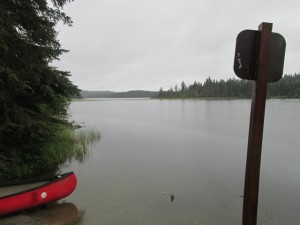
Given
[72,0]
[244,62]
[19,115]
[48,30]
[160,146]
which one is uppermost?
[72,0]

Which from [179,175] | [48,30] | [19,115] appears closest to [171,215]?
[179,175]

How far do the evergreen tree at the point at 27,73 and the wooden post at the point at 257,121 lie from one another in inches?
213

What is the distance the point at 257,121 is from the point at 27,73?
609 cm

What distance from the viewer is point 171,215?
7035 mm

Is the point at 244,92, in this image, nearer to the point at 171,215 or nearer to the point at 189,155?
the point at 189,155

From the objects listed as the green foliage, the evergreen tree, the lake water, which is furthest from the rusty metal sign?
the green foliage

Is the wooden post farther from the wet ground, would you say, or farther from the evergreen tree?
the evergreen tree

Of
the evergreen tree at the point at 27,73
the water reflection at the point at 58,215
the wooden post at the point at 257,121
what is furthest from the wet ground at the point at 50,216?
the wooden post at the point at 257,121

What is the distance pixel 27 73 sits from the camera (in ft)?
22.8

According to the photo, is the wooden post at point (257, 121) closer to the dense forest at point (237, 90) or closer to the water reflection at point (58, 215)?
the water reflection at point (58, 215)

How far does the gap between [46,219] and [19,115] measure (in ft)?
8.92

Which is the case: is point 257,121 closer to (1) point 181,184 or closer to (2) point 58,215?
(2) point 58,215

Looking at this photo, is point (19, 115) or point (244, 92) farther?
point (244, 92)

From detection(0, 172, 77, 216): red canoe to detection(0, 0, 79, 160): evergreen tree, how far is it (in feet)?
4.60
